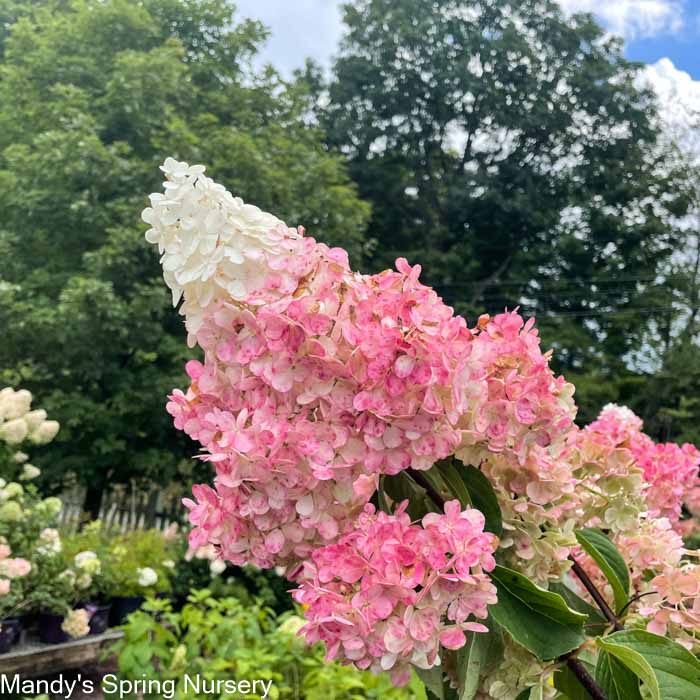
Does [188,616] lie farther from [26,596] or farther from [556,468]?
[556,468]

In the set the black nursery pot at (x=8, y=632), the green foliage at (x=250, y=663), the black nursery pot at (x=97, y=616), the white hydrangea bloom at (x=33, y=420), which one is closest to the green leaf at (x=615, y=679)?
the green foliage at (x=250, y=663)

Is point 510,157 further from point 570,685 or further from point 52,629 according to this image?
point 570,685

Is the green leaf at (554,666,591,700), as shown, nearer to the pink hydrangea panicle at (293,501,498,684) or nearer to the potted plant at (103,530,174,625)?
the pink hydrangea panicle at (293,501,498,684)

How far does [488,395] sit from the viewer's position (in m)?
0.62

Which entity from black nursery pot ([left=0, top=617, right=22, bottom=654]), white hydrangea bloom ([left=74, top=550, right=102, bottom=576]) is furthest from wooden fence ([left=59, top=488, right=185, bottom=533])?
black nursery pot ([left=0, top=617, right=22, bottom=654])

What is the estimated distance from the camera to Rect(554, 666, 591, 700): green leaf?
27.6 inches

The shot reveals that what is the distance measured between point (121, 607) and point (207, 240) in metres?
4.16

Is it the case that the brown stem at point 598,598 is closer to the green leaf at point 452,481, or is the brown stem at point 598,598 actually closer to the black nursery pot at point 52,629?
the green leaf at point 452,481

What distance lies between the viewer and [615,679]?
64 cm

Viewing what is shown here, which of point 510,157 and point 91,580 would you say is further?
point 510,157

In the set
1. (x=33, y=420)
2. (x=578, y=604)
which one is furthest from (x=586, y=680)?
(x=33, y=420)

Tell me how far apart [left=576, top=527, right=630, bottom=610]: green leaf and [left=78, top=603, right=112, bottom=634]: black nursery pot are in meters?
3.68

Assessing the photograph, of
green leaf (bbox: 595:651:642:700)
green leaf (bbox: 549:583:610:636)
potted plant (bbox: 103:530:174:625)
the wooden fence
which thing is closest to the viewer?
green leaf (bbox: 595:651:642:700)

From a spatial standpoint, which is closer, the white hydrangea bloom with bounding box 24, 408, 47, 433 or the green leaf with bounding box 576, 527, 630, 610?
the green leaf with bounding box 576, 527, 630, 610
